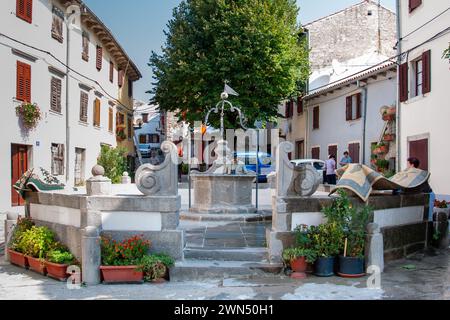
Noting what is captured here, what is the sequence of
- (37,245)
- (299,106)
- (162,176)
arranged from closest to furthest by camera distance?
1. (162,176)
2. (37,245)
3. (299,106)

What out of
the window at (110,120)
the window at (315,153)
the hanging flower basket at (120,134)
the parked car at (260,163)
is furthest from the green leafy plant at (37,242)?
the hanging flower basket at (120,134)

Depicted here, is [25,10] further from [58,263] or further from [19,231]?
[58,263]

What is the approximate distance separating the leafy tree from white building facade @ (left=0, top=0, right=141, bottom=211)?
3.74m

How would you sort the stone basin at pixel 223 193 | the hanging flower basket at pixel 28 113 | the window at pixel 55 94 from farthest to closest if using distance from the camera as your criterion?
the window at pixel 55 94
the hanging flower basket at pixel 28 113
the stone basin at pixel 223 193

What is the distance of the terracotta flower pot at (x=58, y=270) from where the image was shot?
725 cm

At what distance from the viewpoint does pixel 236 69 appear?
23688 millimetres

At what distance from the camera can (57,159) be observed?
19953 mm

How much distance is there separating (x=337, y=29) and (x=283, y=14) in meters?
6.02

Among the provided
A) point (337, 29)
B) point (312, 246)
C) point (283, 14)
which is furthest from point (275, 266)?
point (337, 29)

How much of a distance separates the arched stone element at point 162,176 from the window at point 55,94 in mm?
13720

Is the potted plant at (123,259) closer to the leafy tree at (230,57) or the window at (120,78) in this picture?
the leafy tree at (230,57)

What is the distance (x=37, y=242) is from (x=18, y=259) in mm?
721

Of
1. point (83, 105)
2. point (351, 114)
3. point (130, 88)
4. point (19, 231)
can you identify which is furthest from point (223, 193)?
point (130, 88)

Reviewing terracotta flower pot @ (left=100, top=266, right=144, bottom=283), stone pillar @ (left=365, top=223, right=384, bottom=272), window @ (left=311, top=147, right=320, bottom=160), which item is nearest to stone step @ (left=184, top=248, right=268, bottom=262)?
terracotta flower pot @ (left=100, top=266, right=144, bottom=283)
